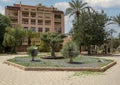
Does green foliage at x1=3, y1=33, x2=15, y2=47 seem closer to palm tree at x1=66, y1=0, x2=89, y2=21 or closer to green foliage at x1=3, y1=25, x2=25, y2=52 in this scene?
green foliage at x1=3, y1=25, x2=25, y2=52

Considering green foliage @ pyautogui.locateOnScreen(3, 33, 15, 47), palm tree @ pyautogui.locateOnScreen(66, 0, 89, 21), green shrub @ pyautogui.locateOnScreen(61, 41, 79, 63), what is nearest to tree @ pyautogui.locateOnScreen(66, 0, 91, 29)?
palm tree @ pyautogui.locateOnScreen(66, 0, 89, 21)

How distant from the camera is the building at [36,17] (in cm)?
7756

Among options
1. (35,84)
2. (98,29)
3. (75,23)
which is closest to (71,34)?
(75,23)

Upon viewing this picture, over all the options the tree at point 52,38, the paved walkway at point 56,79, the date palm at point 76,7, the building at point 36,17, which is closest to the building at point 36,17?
the building at point 36,17

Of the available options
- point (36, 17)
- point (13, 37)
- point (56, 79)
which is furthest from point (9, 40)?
point (56, 79)

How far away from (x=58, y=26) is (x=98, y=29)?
127 feet

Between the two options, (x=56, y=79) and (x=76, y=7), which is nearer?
(x=56, y=79)

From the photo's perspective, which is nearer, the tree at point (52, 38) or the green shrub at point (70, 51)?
the green shrub at point (70, 51)

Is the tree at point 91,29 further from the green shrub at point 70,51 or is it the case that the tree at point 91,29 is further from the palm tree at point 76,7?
the green shrub at point 70,51

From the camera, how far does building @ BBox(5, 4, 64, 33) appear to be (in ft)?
254

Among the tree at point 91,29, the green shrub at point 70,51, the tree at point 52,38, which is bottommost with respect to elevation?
the green shrub at point 70,51

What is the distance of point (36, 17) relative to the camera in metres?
80.4

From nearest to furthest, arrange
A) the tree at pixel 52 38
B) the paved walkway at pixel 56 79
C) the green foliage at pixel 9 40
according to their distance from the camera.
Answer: the paved walkway at pixel 56 79 < the tree at pixel 52 38 < the green foliage at pixel 9 40

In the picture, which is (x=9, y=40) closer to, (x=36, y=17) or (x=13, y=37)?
(x=13, y=37)
